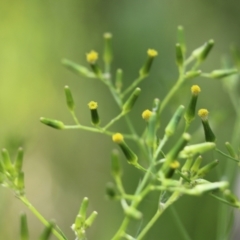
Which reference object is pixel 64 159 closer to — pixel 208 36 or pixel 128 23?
pixel 128 23

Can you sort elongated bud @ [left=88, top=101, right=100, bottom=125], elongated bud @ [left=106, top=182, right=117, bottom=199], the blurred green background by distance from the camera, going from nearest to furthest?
elongated bud @ [left=106, top=182, right=117, bottom=199] → elongated bud @ [left=88, top=101, right=100, bottom=125] → the blurred green background

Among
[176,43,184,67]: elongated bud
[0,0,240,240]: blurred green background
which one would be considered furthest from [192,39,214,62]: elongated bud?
[0,0,240,240]: blurred green background

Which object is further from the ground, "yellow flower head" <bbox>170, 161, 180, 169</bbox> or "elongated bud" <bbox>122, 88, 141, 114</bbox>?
"elongated bud" <bbox>122, 88, 141, 114</bbox>

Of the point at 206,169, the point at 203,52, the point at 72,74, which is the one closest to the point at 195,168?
the point at 206,169

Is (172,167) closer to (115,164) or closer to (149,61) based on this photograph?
(115,164)

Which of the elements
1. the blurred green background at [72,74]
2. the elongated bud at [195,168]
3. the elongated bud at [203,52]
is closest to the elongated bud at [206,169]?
the elongated bud at [195,168]

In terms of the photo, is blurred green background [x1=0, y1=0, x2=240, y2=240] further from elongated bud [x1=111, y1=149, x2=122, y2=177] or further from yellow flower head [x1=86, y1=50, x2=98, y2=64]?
elongated bud [x1=111, y1=149, x2=122, y2=177]

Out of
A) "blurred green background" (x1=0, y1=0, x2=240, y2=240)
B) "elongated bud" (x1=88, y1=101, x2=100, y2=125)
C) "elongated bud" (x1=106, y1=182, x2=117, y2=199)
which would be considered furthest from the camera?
"blurred green background" (x1=0, y1=0, x2=240, y2=240)

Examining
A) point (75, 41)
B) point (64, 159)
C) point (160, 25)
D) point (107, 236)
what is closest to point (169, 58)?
point (160, 25)
